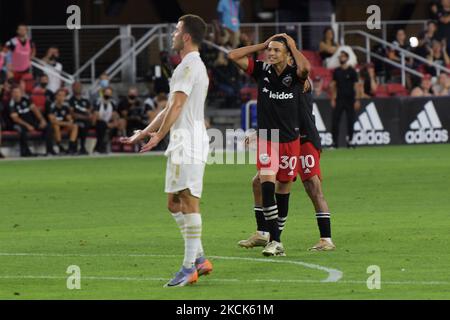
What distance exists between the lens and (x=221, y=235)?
16547 millimetres

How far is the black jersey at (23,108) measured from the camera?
104ft

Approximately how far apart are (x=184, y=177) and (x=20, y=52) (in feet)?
71.3

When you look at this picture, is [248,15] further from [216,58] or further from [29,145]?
[29,145]

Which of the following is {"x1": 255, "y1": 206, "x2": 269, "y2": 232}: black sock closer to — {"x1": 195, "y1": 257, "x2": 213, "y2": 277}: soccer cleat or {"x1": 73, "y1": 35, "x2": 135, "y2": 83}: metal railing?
{"x1": 195, "y1": 257, "x2": 213, "y2": 277}: soccer cleat

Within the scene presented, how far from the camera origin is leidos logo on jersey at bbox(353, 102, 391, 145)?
1389 inches

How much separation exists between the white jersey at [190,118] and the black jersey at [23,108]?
1981 centimetres

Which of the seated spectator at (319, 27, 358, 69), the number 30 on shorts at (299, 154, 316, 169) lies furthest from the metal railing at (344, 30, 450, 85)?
the number 30 on shorts at (299, 154, 316, 169)

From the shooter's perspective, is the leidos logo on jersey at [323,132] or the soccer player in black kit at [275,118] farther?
the leidos logo on jersey at [323,132]

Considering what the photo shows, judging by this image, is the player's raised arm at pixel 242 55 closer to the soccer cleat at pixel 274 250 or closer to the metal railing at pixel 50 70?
the soccer cleat at pixel 274 250

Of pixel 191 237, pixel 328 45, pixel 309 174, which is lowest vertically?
pixel 191 237

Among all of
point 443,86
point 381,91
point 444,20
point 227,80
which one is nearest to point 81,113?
point 227,80

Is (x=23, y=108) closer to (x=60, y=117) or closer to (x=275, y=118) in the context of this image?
(x=60, y=117)

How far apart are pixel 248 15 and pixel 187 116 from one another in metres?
30.4

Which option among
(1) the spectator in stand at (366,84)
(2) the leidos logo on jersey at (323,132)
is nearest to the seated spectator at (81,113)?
(2) the leidos logo on jersey at (323,132)
